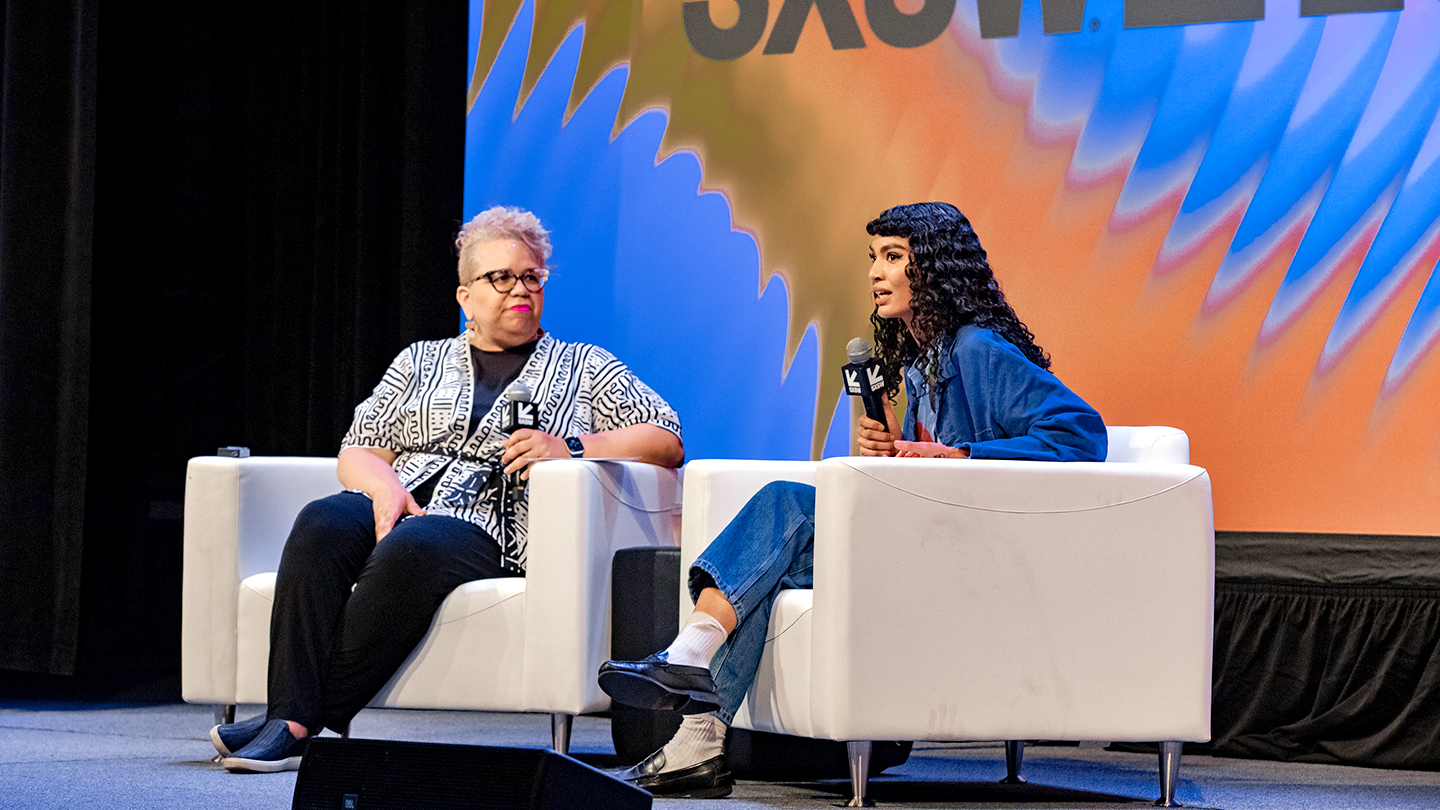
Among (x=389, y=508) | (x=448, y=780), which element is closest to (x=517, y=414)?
(x=389, y=508)

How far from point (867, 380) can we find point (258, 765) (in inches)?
47.1

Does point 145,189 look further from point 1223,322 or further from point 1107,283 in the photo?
point 1223,322

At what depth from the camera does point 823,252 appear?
3729mm

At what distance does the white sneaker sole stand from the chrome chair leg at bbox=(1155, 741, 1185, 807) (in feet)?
4.58

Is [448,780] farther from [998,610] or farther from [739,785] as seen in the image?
[739,785]

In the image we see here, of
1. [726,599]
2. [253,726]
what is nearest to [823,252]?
[726,599]

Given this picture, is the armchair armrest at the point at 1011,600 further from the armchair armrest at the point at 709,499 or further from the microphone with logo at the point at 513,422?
the microphone with logo at the point at 513,422

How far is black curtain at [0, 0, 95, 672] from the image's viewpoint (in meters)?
3.77

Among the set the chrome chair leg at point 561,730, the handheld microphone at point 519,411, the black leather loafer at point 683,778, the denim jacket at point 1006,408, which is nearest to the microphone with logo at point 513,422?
the handheld microphone at point 519,411

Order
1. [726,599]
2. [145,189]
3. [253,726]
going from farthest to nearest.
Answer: [145,189] < [253,726] < [726,599]

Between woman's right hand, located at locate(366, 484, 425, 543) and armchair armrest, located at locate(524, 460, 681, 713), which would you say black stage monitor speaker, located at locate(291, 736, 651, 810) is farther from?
woman's right hand, located at locate(366, 484, 425, 543)

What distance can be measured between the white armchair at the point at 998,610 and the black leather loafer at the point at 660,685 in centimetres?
15

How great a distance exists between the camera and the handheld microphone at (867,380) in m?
2.43

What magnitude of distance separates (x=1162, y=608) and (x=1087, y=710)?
0.65 feet
